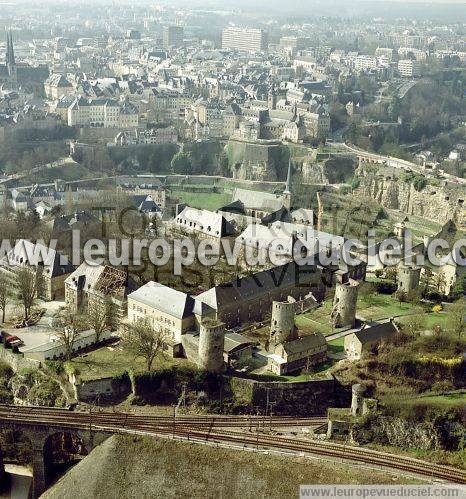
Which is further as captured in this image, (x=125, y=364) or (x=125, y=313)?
(x=125, y=313)

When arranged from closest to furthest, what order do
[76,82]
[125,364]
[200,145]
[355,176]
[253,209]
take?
[125,364]
[253,209]
[355,176]
[200,145]
[76,82]

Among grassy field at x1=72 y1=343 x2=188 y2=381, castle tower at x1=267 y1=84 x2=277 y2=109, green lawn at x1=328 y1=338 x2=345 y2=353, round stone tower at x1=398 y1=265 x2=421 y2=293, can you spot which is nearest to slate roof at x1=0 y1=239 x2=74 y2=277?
grassy field at x1=72 y1=343 x2=188 y2=381

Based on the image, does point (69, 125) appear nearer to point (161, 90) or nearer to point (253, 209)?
point (161, 90)

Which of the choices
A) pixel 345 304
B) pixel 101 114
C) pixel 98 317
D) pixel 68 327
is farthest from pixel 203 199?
pixel 68 327

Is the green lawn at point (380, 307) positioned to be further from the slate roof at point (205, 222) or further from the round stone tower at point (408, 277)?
the slate roof at point (205, 222)

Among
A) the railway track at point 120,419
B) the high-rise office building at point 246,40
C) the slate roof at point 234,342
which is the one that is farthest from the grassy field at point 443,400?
the high-rise office building at point 246,40

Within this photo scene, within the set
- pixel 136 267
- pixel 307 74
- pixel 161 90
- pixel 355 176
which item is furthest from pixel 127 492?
pixel 307 74

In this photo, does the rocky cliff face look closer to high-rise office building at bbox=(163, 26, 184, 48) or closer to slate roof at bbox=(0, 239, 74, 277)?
slate roof at bbox=(0, 239, 74, 277)

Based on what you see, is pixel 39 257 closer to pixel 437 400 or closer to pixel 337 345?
pixel 337 345
